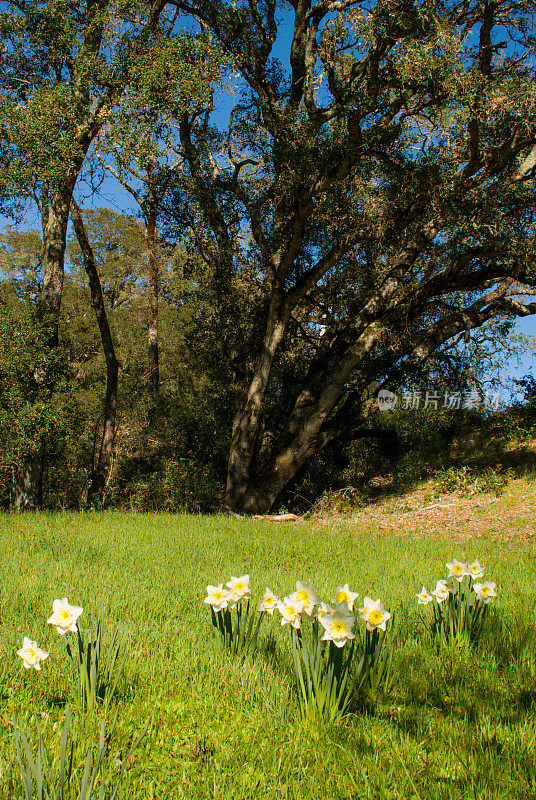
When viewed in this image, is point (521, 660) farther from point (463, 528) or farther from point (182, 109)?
point (182, 109)

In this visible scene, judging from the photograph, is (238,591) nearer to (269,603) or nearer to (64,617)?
(269,603)

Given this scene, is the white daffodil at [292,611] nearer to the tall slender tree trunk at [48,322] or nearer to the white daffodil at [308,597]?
the white daffodil at [308,597]

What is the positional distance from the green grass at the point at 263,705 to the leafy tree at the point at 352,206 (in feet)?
21.9

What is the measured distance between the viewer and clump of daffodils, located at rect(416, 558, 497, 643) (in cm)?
332

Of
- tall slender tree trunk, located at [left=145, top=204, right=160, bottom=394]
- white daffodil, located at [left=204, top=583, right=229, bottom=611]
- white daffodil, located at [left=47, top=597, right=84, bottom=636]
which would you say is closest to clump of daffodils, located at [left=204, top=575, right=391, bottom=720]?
white daffodil, located at [left=204, top=583, right=229, bottom=611]

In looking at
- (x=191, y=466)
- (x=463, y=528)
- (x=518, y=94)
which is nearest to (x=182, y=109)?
(x=518, y=94)

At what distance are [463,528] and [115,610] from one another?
6.18m

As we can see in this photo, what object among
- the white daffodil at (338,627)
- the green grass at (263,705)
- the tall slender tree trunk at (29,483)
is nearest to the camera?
the green grass at (263,705)

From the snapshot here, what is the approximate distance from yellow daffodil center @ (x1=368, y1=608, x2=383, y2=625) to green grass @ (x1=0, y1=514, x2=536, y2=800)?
381mm

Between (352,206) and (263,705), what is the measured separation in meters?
9.76

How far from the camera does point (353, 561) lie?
6207 millimetres

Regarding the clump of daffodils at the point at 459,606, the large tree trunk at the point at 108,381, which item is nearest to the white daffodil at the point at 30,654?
the clump of daffodils at the point at 459,606

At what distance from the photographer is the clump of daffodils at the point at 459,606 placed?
332 centimetres

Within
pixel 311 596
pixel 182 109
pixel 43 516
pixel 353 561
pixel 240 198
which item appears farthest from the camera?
pixel 240 198
